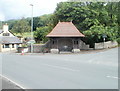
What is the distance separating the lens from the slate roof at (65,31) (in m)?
32.2

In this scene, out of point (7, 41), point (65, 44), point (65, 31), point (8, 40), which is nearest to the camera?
point (65, 31)

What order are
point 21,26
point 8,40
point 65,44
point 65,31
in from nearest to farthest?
point 65,31 < point 65,44 < point 8,40 < point 21,26

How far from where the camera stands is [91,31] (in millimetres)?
32938

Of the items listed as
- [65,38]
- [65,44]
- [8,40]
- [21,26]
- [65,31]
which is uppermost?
[21,26]

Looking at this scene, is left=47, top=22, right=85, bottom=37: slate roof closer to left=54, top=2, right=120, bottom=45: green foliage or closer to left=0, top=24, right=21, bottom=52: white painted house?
left=54, top=2, right=120, bottom=45: green foliage

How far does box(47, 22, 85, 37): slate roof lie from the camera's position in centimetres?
3222

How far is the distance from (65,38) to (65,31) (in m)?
1.43

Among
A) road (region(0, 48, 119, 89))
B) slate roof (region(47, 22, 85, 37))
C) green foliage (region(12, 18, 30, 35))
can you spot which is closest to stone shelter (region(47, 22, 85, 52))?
slate roof (region(47, 22, 85, 37))

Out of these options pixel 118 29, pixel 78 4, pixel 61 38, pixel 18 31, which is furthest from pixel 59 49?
pixel 18 31

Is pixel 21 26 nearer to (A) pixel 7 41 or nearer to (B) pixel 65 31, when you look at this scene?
(A) pixel 7 41

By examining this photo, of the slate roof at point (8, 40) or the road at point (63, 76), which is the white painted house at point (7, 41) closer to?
the slate roof at point (8, 40)

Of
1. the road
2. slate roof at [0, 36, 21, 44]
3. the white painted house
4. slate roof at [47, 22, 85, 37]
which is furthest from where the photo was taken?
slate roof at [0, 36, 21, 44]

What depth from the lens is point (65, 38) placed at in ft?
111

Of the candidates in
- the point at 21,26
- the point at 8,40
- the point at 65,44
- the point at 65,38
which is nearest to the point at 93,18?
the point at 65,38
